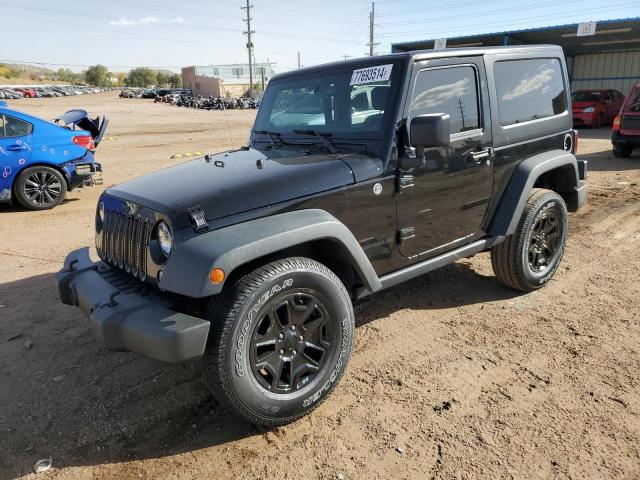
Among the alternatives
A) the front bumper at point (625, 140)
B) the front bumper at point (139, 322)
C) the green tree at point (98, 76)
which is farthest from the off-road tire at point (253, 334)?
the green tree at point (98, 76)

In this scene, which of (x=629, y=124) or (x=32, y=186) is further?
(x=629, y=124)

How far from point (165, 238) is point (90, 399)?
4.09ft

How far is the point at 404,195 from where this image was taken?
130 inches

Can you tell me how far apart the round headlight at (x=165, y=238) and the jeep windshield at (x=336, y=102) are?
4.46ft

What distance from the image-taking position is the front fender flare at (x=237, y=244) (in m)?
2.39

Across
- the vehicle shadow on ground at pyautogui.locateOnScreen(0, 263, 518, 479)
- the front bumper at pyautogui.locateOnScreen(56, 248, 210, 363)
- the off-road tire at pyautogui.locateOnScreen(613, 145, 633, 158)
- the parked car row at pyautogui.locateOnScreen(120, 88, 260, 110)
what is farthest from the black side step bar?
the parked car row at pyautogui.locateOnScreen(120, 88, 260, 110)

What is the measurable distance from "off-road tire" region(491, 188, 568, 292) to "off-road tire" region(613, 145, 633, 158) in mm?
8634

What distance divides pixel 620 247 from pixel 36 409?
5743mm

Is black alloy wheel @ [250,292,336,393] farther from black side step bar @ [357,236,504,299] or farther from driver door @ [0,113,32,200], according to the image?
driver door @ [0,113,32,200]

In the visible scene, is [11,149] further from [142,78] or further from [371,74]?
[142,78]

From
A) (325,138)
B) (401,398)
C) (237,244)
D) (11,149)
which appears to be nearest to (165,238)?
(237,244)

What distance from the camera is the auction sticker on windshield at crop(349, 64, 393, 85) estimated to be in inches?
131

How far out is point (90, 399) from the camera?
3104 millimetres

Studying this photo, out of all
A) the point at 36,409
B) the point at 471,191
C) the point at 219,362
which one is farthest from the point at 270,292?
the point at 471,191
